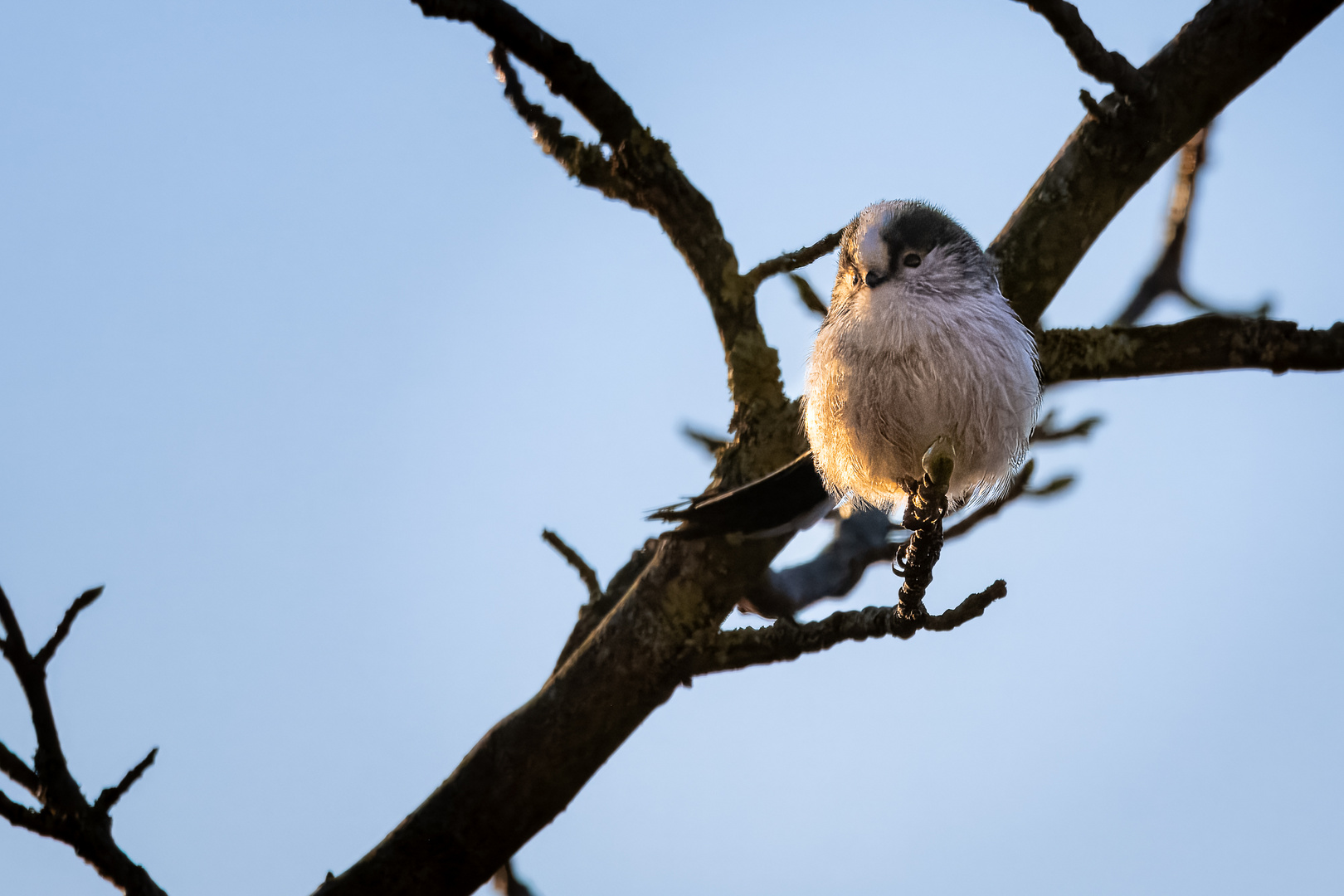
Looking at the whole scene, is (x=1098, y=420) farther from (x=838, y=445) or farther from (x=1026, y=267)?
(x=838, y=445)

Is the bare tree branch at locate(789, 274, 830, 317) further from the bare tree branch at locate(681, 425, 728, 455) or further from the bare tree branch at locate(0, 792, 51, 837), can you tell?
the bare tree branch at locate(0, 792, 51, 837)

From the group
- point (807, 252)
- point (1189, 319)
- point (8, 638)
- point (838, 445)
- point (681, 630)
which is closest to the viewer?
point (838, 445)

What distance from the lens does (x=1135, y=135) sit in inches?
148

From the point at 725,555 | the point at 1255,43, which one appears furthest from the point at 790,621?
the point at 1255,43

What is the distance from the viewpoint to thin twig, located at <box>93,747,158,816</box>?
3.02 metres

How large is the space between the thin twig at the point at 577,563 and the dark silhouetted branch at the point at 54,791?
1.59 m

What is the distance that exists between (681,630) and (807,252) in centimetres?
144

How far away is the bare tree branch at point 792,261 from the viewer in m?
3.09

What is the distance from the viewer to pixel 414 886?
3.28 metres

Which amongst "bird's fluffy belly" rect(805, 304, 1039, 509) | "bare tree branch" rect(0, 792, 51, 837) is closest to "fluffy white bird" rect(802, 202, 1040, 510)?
"bird's fluffy belly" rect(805, 304, 1039, 509)

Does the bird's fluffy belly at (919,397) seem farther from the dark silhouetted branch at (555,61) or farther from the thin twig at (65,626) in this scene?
the thin twig at (65,626)

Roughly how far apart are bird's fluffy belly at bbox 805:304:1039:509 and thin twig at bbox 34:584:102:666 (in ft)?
7.43

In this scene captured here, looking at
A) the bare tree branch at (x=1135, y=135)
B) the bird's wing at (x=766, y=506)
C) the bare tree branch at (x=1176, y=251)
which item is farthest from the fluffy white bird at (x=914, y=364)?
the bare tree branch at (x=1176, y=251)

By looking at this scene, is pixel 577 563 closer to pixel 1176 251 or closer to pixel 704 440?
pixel 704 440
